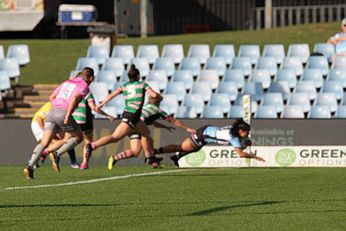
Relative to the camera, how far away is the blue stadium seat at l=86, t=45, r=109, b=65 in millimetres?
32147

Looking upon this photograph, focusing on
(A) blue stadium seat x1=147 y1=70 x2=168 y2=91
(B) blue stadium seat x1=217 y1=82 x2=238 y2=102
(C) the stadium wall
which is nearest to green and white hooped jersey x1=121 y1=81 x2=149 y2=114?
(C) the stadium wall

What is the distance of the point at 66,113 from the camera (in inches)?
756

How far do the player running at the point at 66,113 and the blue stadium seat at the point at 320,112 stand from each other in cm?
859

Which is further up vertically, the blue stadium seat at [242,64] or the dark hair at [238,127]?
the dark hair at [238,127]

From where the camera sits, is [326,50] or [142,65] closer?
[326,50]

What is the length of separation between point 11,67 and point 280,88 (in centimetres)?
759

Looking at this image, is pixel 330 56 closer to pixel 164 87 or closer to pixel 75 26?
pixel 164 87

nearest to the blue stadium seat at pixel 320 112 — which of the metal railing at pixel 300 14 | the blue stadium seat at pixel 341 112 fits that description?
the blue stadium seat at pixel 341 112

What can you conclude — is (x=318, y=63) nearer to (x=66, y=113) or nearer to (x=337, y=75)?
(x=337, y=75)

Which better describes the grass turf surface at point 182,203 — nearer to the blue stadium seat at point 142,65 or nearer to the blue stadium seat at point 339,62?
the blue stadium seat at point 339,62

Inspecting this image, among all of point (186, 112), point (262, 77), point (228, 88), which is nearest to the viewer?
point (186, 112)

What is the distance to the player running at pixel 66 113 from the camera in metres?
19.0

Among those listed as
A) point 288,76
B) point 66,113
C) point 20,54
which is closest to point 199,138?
point 66,113

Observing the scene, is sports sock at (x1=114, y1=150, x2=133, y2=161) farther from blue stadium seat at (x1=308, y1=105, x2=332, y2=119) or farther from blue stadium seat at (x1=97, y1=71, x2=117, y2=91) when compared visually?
blue stadium seat at (x1=97, y1=71, x2=117, y2=91)
